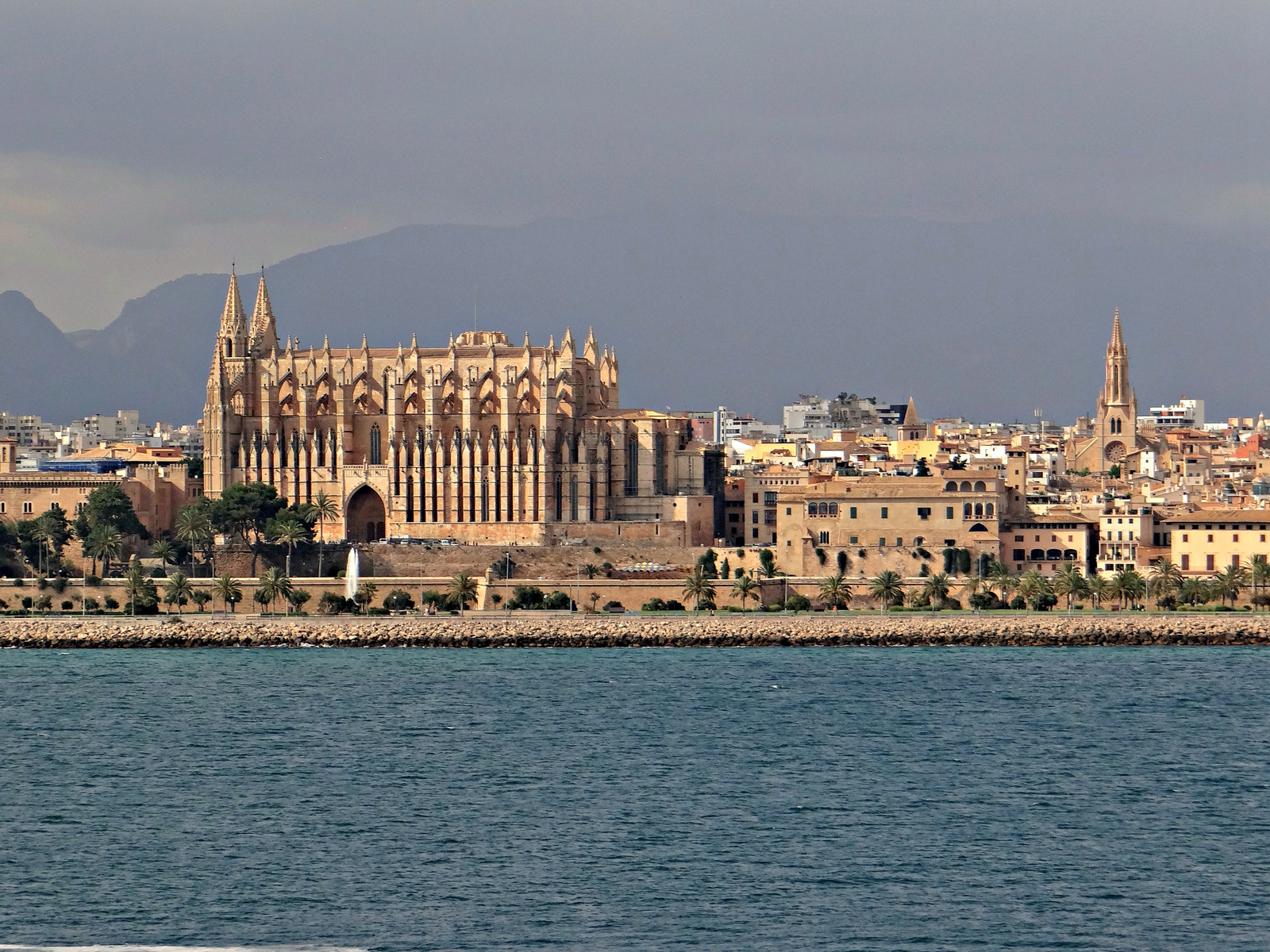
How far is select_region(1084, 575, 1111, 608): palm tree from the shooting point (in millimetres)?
77312

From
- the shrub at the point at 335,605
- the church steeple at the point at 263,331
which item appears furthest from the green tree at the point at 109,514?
the shrub at the point at 335,605

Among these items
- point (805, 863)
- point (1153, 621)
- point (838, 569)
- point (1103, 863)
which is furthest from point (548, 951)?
point (838, 569)

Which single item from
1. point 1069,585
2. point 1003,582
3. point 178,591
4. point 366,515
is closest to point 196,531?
point 178,591

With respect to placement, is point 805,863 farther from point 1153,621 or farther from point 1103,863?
point 1153,621

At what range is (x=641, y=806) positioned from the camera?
4172 centimetres

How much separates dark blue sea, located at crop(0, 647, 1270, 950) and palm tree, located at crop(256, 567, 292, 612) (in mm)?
12217

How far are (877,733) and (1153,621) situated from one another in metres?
22.3

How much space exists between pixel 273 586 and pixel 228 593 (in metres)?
1.95

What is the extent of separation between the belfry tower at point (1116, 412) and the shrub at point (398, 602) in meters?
75.2

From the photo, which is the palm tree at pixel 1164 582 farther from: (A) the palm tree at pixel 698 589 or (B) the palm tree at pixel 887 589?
(A) the palm tree at pixel 698 589

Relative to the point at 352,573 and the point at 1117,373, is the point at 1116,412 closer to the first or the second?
the point at 1117,373

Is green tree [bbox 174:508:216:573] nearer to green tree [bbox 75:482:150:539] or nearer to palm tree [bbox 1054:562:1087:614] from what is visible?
green tree [bbox 75:482:150:539]

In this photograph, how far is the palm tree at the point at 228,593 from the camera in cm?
7975

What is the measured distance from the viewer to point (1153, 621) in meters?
71.5
